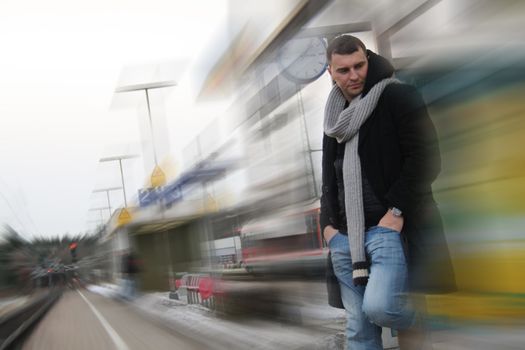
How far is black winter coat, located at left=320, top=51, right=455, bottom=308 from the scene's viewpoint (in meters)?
2.21

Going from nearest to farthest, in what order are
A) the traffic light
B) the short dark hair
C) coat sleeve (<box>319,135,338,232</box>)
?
1. the short dark hair
2. coat sleeve (<box>319,135,338,232</box>)
3. the traffic light

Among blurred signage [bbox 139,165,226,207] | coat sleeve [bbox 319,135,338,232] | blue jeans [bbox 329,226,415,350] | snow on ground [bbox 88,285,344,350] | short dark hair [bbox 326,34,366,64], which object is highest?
blurred signage [bbox 139,165,226,207]

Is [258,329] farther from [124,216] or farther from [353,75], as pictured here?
[124,216]

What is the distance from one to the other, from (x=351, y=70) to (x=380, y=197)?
0.47 m

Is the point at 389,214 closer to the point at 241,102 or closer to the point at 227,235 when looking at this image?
the point at 241,102

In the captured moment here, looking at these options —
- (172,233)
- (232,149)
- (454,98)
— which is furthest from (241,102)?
(172,233)

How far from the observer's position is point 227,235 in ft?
20.9

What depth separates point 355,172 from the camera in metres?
2.32

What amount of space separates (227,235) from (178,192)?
4854 mm

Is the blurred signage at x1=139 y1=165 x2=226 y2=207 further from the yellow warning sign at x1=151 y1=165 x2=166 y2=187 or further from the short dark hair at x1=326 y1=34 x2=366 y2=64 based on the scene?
the short dark hair at x1=326 y1=34 x2=366 y2=64

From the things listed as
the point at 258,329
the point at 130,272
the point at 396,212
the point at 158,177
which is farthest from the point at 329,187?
the point at 130,272

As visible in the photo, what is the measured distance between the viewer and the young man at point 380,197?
7.28ft

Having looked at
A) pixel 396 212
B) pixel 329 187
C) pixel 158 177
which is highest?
pixel 158 177

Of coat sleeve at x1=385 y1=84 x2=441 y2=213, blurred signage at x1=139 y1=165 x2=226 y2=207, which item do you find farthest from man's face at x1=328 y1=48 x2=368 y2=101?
blurred signage at x1=139 y1=165 x2=226 y2=207
